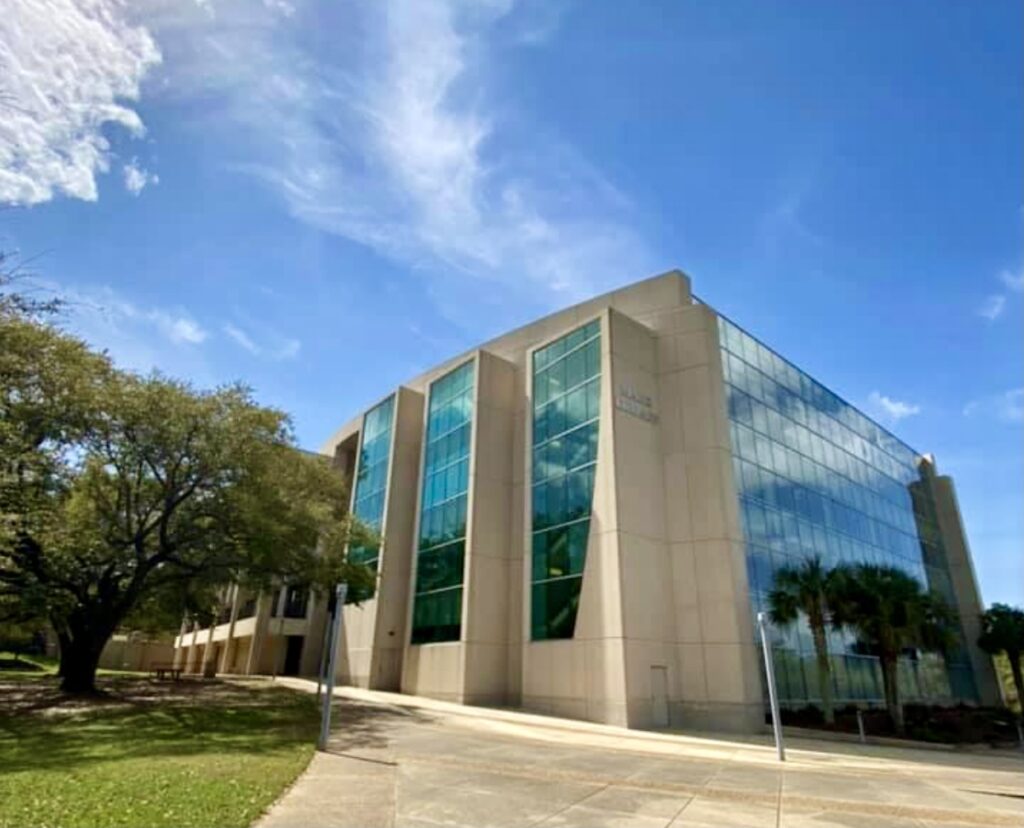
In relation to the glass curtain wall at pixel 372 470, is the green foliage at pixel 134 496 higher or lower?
lower

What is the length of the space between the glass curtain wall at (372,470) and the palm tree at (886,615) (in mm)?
22618

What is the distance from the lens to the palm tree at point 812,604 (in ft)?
76.2

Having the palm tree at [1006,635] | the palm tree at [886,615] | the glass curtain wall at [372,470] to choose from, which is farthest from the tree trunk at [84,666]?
the palm tree at [1006,635]

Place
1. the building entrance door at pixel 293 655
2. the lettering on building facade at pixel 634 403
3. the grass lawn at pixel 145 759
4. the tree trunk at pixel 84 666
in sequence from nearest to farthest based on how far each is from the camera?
the grass lawn at pixel 145 759
the tree trunk at pixel 84 666
the lettering on building facade at pixel 634 403
the building entrance door at pixel 293 655

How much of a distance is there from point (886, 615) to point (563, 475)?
43.8 feet

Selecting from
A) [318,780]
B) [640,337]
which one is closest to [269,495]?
[318,780]

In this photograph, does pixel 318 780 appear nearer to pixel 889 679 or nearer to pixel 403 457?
pixel 889 679

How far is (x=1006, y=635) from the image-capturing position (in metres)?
36.8

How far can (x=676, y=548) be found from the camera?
923 inches

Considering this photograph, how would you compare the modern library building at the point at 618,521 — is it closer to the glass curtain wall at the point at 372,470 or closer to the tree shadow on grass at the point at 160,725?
the glass curtain wall at the point at 372,470

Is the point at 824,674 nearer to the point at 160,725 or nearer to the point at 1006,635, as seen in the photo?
the point at 160,725

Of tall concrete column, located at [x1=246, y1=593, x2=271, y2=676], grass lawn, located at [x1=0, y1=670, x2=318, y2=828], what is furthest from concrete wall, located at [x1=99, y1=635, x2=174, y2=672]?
grass lawn, located at [x1=0, y1=670, x2=318, y2=828]

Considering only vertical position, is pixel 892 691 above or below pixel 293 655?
below

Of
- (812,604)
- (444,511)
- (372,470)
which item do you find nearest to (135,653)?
(372,470)
